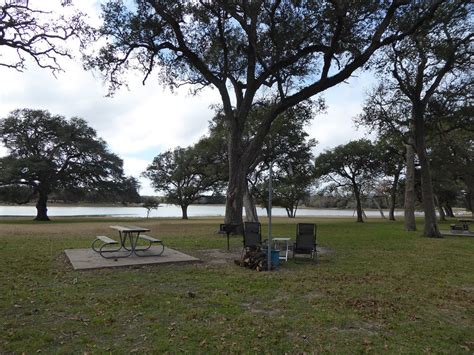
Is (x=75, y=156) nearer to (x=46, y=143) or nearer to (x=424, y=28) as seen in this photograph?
(x=46, y=143)

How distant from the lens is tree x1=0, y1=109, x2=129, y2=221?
3218 centimetres

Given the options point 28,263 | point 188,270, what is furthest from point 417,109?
point 28,263

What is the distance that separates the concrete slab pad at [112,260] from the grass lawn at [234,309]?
0.32 m

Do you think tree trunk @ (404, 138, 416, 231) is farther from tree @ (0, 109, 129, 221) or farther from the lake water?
the lake water

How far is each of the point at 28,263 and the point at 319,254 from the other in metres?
7.25

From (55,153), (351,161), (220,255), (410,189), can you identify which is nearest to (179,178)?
(55,153)

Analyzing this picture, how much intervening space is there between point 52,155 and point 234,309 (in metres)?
33.1

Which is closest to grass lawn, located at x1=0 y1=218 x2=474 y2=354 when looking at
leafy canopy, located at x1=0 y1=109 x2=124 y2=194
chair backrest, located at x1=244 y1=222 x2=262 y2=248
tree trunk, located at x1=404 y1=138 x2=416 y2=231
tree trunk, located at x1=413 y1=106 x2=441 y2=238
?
chair backrest, located at x1=244 y1=222 x2=262 y2=248

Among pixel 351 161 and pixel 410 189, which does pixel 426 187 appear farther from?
pixel 351 161

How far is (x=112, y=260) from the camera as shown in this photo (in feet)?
27.5

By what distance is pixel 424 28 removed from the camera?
13461 mm

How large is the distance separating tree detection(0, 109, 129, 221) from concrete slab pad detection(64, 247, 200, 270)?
2545 centimetres

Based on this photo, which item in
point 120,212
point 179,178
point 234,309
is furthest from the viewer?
point 120,212

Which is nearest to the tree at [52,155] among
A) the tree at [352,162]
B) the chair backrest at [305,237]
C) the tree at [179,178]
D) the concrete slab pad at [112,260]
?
the tree at [179,178]
